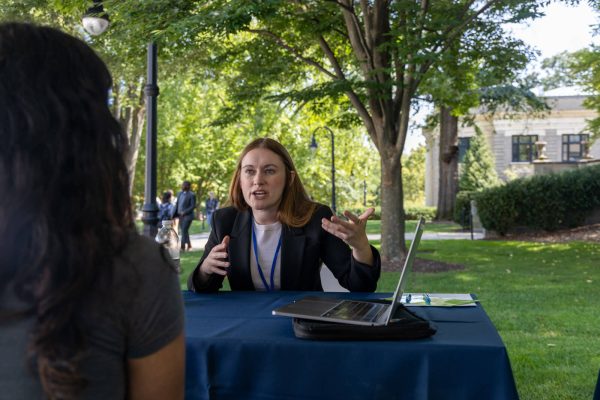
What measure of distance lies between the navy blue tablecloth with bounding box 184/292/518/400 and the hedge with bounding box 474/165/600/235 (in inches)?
701

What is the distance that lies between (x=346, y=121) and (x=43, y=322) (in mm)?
12964

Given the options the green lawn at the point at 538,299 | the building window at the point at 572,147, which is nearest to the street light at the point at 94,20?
the green lawn at the point at 538,299

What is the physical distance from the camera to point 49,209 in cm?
113

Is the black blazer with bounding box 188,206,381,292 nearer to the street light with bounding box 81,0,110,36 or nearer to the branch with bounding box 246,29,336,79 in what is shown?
the street light with bounding box 81,0,110,36

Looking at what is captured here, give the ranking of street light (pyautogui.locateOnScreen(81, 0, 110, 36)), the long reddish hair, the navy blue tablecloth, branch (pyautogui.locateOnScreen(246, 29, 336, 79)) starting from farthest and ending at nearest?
branch (pyautogui.locateOnScreen(246, 29, 336, 79)) < street light (pyautogui.locateOnScreen(81, 0, 110, 36)) < the long reddish hair < the navy blue tablecloth

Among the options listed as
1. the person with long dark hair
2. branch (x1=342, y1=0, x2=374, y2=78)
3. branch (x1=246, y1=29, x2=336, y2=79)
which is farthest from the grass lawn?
branch (x1=246, y1=29, x2=336, y2=79)

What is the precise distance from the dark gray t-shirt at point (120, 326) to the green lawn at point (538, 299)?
4024mm

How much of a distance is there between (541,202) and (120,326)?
19.6 m

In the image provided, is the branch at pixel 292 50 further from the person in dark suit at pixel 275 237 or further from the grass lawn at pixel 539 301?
the person in dark suit at pixel 275 237

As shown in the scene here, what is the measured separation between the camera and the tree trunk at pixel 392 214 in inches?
482

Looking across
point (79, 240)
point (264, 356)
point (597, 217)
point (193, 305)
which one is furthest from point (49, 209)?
point (597, 217)

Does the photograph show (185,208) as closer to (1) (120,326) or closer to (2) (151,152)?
(2) (151,152)

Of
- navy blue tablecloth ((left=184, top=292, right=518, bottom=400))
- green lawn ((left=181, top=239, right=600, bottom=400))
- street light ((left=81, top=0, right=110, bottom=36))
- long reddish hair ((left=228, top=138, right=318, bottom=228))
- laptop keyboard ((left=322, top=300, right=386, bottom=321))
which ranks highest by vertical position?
street light ((left=81, top=0, right=110, bottom=36))

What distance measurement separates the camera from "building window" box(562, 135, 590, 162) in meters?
50.2
